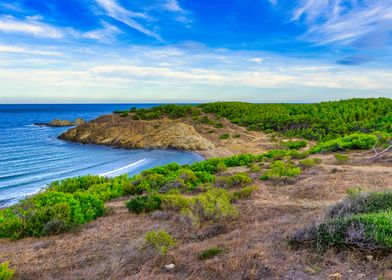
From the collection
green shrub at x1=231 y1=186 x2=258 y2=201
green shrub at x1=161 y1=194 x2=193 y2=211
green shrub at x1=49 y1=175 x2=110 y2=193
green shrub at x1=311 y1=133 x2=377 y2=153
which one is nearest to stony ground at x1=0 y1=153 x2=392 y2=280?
green shrub at x1=161 y1=194 x2=193 y2=211

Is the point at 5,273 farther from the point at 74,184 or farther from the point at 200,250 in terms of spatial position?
the point at 74,184

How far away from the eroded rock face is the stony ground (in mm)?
27568

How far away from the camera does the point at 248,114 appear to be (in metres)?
53.0

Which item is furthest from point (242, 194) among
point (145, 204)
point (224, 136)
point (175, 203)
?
point (224, 136)

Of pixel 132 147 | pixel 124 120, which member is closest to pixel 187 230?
pixel 132 147

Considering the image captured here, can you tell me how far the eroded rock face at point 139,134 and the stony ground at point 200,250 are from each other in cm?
2757

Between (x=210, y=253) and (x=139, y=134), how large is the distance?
37.4 m

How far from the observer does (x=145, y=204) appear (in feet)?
33.9

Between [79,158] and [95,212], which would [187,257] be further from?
[79,158]

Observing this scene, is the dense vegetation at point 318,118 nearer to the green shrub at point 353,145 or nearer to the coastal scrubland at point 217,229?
the green shrub at point 353,145

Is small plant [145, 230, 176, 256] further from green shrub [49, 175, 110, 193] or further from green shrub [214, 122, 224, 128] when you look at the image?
green shrub [214, 122, 224, 128]

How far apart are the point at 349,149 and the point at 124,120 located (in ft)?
112

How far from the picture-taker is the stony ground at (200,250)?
5047mm

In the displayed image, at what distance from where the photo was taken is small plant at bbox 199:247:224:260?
5766mm
